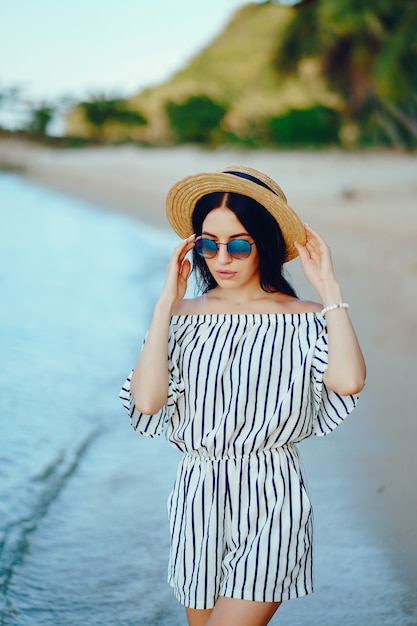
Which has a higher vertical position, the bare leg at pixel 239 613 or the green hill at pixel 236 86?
the green hill at pixel 236 86

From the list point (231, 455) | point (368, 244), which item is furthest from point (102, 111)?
point (231, 455)

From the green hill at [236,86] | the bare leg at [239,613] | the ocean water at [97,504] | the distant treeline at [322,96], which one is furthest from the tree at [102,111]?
the bare leg at [239,613]

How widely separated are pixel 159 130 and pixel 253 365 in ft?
142

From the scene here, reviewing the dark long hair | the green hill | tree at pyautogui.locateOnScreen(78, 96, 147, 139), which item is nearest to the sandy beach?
the dark long hair

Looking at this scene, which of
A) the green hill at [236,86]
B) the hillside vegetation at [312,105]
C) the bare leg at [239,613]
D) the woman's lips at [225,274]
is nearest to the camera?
the bare leg at [239,613]

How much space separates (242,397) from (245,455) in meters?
0.14

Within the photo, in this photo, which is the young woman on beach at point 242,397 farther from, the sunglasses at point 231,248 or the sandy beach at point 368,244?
the sandy beach at point 368,244

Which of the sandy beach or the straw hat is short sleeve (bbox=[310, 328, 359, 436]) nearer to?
the straw hat

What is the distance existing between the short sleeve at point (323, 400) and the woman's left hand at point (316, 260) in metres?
0.13

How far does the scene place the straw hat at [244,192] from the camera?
2217mm

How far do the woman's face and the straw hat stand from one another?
2.8 inches

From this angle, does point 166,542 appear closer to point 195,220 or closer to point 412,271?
point 195,220

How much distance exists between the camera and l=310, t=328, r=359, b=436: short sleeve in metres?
2.20

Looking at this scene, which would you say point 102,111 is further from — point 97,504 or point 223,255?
point 223,255
